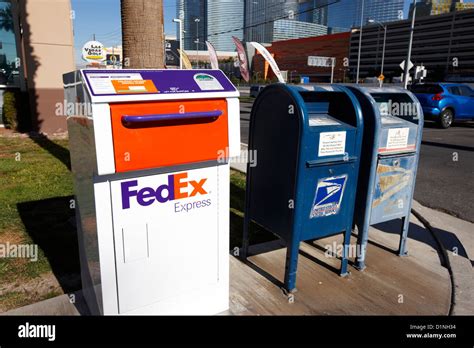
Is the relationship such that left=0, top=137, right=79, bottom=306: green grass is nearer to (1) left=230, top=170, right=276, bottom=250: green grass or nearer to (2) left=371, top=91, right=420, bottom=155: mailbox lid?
(1) left=230, top=170, right=276, bottom=250: green grass

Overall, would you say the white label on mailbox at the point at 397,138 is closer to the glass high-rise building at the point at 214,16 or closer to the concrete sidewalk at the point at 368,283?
the concrete sidewalk at the point at 368,283

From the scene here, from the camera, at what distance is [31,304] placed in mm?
2732

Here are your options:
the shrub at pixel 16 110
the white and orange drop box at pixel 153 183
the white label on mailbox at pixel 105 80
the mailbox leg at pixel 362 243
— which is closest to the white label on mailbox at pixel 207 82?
the white and orange drop box at pixel 153 183

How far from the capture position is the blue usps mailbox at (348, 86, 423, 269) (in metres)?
3.27

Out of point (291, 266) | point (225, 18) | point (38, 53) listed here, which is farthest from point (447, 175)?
point (225, 18)

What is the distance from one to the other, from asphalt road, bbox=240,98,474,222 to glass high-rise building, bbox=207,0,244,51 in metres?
19.2

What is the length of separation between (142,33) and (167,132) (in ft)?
6.87

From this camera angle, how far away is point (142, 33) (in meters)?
3.73

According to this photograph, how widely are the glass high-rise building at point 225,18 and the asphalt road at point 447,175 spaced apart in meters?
19.2

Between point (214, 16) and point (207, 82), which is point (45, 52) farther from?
point (214, 16)

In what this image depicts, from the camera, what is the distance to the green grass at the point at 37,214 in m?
3.30
